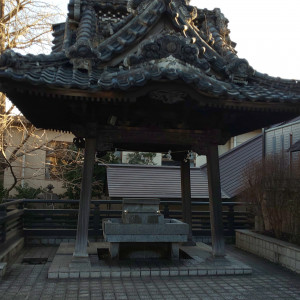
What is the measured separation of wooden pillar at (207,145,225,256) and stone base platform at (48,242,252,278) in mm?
305

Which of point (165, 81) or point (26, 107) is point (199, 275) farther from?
point (26, 107)

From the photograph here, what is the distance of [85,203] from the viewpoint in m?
7.54

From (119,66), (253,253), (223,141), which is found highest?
(119,66)

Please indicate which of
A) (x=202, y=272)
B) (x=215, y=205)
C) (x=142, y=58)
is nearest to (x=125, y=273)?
(x=202, y=272)

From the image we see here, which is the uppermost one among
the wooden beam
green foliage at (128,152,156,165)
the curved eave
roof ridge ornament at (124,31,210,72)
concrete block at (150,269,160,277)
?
roof ridge ornament at (124,31,210,72)

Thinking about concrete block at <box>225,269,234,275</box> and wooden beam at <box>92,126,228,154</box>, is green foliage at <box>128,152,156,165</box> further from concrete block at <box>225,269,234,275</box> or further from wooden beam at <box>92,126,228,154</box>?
concrete block at <box>225,269,234,275</box>

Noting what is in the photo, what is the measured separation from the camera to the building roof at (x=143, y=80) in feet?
20.8

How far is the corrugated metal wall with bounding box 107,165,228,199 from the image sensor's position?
576 inches

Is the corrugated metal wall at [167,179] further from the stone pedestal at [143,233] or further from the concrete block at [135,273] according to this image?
the concrete block at [135,273]

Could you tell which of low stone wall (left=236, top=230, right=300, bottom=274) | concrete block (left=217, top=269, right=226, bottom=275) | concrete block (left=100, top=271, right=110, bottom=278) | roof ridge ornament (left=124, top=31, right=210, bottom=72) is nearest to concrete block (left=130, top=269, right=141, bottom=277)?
concrete block (left=100, top=271, right=110, bottom=278)

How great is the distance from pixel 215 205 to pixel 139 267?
7.32 feet

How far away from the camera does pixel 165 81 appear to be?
6426mm

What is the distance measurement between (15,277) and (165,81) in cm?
488

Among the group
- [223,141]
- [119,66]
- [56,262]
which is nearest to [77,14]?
[119,66]
